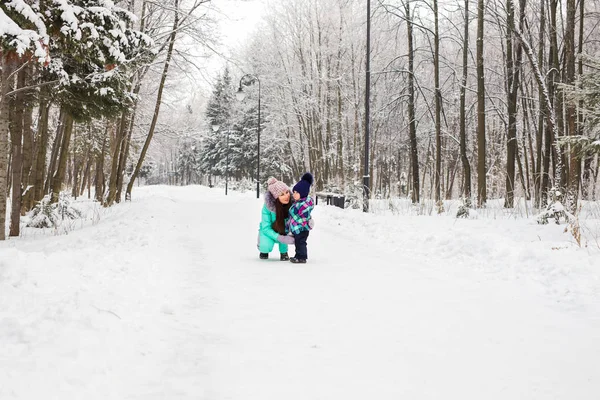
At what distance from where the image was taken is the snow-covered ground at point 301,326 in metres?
2.66

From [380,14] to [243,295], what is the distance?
15637 mm

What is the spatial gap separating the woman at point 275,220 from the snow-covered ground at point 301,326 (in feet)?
1.65

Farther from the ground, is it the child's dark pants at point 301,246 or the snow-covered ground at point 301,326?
the child's dark pants at point 301,246

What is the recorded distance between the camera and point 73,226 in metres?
13.2

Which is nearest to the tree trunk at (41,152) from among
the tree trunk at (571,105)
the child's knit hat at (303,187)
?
the child's knit hat at (303,187)

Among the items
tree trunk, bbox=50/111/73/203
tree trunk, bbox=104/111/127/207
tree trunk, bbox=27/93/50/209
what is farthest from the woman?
tree trunk, bbox=104/111/127/207

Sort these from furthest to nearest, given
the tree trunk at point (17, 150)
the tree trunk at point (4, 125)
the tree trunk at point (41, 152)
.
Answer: the tree trunk at point (41, 152) < the tree trunk at point (17, 150) < the tree trunk at point (4, 125)

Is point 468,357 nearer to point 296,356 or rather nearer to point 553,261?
point 296,356

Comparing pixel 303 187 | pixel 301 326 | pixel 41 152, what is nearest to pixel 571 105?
pixel 303 187

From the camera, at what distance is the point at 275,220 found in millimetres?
7371

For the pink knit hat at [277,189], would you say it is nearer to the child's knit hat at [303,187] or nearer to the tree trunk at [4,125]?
the child's knit hat at [303,187]

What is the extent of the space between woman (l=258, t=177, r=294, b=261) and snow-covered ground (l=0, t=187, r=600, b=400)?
0.50 metres

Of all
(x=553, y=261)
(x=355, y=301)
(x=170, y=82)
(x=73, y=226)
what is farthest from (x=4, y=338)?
(x=170, y=82)

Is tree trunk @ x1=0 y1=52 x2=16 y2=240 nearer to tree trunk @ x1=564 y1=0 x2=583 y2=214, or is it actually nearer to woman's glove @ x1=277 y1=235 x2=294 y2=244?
woman's glove @ x1=277 y1=235 x2=294 y2=244
